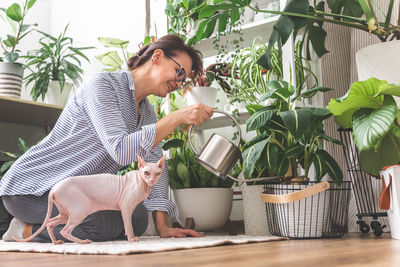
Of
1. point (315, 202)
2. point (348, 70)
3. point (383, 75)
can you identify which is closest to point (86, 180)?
point (315, 202)

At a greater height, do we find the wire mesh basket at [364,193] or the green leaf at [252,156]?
the green leaf at [252,156]

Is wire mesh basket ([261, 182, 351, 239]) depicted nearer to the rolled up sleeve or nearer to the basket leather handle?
the basket leather handle

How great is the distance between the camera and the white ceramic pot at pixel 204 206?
6.17 ft

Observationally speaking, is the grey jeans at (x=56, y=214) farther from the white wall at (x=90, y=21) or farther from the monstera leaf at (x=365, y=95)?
the white wall at (x=90, y=21)

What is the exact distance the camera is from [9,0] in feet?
10.0

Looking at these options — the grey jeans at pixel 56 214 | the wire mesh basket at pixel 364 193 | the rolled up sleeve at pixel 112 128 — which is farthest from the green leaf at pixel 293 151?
the grey jeans at pixel 56 214

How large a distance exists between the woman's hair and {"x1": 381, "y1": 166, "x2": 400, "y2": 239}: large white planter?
89 cm

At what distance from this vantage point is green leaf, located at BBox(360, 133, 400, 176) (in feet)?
4.62

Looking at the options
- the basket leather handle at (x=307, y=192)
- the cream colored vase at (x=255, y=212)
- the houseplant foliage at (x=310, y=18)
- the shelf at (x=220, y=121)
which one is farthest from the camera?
the shelf at (x=220, y=121)

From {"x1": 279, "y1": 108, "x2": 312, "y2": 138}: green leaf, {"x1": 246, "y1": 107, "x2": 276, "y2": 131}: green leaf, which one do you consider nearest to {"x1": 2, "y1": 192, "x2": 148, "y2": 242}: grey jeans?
{"x1": 246, "y1": 107, "x2": 276, "y2": 131}: green leaf

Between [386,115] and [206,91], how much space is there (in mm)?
984

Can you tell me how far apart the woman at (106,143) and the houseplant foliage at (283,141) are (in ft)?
0.66

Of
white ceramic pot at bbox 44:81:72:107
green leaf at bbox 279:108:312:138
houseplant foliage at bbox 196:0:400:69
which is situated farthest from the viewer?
white ceramic pot at bbox 44:81:72:107

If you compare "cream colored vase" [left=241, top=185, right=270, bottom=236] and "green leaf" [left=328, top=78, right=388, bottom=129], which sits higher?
"green leaf" [left=328, top=78, right=388, bottom=129]
